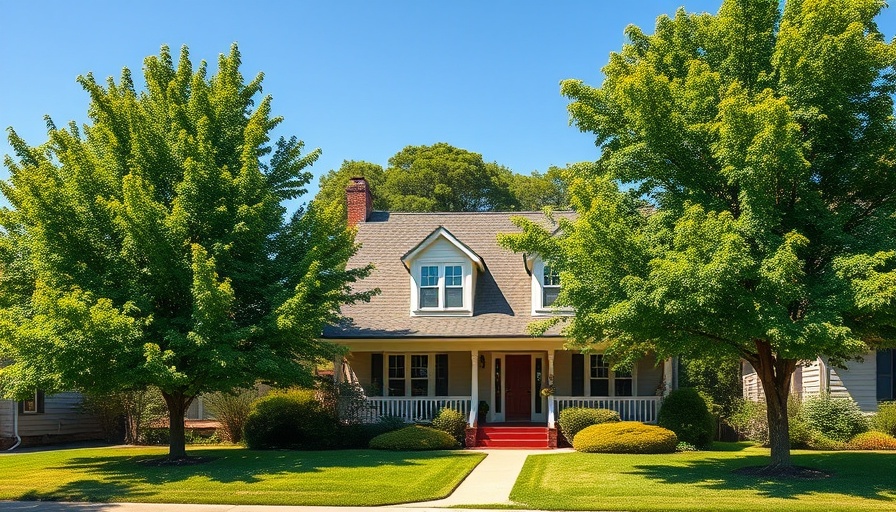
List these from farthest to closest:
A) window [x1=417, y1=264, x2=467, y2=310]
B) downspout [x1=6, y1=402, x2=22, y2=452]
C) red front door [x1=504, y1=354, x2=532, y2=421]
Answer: red front door [x1=504, y1=354, x2=532, y2=421]
window [x1=417, y1=264, x2=467, y2=310]
downspout [x1=6, y1=402, x2=22, y2=452]

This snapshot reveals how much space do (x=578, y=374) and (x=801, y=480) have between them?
11391mm

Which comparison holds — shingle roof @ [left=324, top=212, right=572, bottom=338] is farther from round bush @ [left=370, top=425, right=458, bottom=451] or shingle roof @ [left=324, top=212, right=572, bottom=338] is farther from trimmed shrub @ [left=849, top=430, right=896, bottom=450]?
trimmed shrub @ [left=849, top=430, right=896, bottom=450]

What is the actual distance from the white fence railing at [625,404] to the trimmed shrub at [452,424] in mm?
3174

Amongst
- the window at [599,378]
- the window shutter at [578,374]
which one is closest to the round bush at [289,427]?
the window shutter at [578,374]

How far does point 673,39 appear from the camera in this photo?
17172mm

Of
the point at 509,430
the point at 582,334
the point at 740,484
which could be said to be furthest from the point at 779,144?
the point at 509,430

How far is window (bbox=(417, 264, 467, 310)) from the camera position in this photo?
2617 cm

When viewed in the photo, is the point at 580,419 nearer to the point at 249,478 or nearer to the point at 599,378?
the point at 599,378

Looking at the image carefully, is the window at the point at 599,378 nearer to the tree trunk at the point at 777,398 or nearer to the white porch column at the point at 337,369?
the white porch column at the point at 337,369

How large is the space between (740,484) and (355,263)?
654 inches

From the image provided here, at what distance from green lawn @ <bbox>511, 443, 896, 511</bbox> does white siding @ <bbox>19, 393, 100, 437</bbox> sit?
16779mm

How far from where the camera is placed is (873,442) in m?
22.1

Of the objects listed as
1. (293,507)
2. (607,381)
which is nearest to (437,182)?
(607,381)

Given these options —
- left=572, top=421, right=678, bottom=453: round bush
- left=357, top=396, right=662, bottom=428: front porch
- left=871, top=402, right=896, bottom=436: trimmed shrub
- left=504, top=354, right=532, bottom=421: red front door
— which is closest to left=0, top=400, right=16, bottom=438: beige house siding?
left=357, top=396, right=662, bottom=428: front porch
